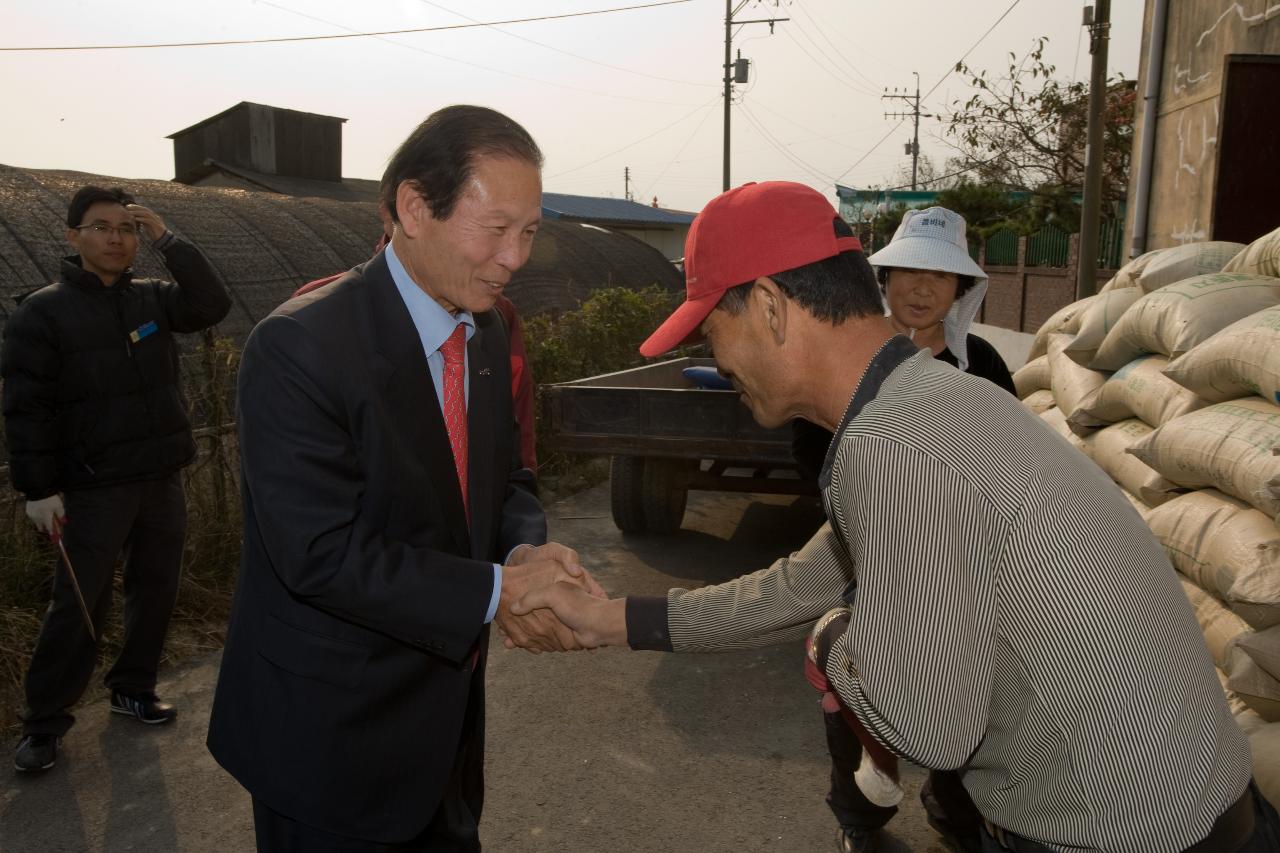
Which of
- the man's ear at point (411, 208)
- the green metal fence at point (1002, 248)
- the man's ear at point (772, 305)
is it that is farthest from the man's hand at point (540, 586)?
the green metal fence at point (1002, 248)

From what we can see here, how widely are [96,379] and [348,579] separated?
104 inches

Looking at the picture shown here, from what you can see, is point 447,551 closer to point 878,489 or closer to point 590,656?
point 878,489

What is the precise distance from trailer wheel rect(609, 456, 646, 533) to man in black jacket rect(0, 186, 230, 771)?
2894 millimetres

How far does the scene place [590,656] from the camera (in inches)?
191

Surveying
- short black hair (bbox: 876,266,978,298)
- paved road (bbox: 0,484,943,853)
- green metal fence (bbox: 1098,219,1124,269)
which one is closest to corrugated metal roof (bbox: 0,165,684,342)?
paved road (bbox: 0,484,943,853)

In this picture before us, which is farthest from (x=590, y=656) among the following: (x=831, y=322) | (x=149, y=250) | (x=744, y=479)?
(x=149, y=250)

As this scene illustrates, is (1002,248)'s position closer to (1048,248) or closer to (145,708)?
(1048,248)

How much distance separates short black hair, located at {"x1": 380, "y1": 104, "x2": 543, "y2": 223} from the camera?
1.99 m

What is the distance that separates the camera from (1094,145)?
13.2 meters

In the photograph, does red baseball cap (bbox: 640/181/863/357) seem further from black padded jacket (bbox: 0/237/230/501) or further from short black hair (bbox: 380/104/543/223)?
black padded jacket (bbox: 0/237/230/501)

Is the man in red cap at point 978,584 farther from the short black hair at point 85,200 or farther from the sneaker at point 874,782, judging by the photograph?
the short black hair at point 85,200

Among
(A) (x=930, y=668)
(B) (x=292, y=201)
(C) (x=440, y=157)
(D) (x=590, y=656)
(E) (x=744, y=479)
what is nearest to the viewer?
(A) (x=930, y=668)

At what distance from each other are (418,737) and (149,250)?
Answer: 29.6 ft

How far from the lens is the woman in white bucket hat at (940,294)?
10.9 feet
